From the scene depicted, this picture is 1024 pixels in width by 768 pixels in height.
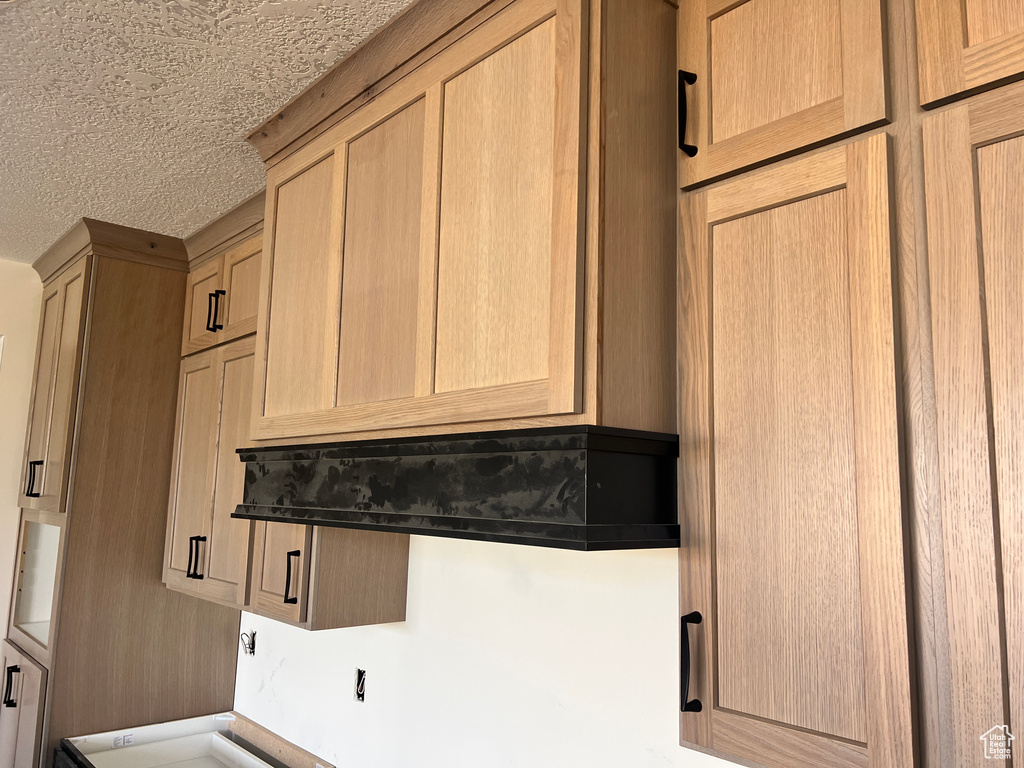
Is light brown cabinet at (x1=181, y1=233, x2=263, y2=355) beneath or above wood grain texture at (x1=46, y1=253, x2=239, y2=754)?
above

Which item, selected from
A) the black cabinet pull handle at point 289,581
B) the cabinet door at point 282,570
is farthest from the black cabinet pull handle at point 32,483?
the black cabinet pull handle at point 289,581

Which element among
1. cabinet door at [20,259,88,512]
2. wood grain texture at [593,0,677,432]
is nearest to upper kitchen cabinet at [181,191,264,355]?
cabinet door at [20,259,88,512]

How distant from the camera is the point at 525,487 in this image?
3.47ft

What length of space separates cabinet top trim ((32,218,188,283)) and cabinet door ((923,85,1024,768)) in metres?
2.62

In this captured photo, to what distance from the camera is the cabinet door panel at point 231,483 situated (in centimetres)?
221

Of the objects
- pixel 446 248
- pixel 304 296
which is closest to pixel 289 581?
pixel 304 296

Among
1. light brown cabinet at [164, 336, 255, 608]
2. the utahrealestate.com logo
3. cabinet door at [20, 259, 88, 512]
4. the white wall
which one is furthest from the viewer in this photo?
the white wall

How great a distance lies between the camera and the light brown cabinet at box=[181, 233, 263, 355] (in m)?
2.37

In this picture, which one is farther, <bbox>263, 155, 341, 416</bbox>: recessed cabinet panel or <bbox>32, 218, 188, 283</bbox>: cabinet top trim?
<bbox>32, 218, 188, 283</bbox>: cabinet top trim

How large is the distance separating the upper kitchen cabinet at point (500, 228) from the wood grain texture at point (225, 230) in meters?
0.84

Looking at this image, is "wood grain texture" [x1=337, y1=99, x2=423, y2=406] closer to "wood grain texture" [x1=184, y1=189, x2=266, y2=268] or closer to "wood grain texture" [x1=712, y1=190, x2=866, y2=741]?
"wood grain texture" [x1=712, y1=190, x2=866, y2=741]

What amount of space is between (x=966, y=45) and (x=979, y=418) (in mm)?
450

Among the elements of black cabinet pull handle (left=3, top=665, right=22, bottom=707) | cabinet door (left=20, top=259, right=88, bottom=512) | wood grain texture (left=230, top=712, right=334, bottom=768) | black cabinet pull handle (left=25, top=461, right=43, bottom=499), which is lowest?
wood grain texture (left=230, top=712, right=334, bottom=768)

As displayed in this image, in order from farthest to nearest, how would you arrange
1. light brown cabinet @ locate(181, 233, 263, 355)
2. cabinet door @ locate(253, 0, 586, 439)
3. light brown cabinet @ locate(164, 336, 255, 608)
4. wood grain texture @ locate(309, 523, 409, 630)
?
light brown cabinet @ locate(181, 233, 263, 355)
light brown cabinet @ locate(164, 336, 255, 608)
wood grain texture @ locate(309, 523, 409, 630)
cabinet door @ locate(253, 0, 586, 439)
